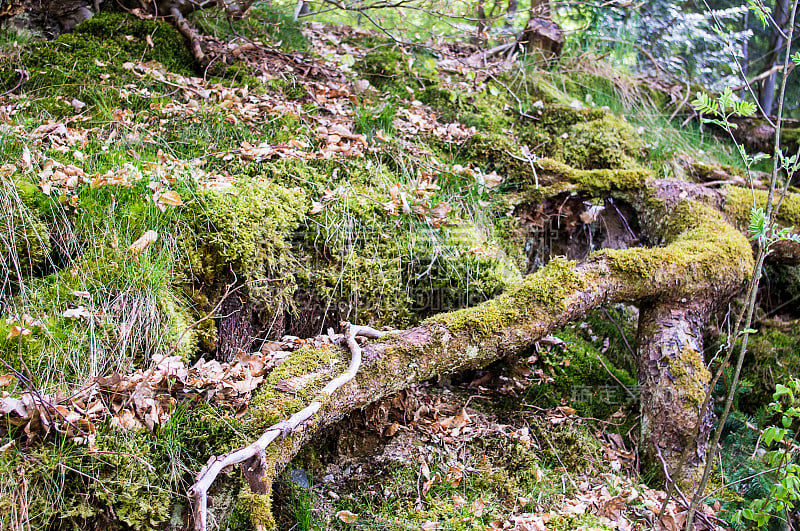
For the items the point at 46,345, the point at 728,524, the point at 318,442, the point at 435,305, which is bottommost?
the point at 728,524

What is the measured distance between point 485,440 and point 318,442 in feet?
3.20

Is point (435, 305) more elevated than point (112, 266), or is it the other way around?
point (112, 266)

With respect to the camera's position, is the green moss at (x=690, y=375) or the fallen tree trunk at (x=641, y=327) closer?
the fallen tree trunk at (x=641, y=327)

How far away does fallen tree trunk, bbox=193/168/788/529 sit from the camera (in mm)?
2770

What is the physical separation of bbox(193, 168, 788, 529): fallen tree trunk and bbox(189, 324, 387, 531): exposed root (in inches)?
2.4

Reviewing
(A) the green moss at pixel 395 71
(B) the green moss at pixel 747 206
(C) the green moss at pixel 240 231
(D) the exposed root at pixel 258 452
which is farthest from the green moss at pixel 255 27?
(B) the green moss at pixel 747 206

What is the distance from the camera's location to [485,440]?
315cm

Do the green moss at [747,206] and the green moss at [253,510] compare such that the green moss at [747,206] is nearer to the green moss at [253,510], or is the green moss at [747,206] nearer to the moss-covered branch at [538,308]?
the moss-covered branch at [538,308]

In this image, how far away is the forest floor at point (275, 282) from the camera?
7.44ft

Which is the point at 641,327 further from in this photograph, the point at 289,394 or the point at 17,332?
the point at 17,332

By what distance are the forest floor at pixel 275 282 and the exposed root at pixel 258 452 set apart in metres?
0.14

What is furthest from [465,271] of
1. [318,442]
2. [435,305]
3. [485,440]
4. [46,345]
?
[46,345]

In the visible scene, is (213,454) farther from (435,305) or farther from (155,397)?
(435,305)

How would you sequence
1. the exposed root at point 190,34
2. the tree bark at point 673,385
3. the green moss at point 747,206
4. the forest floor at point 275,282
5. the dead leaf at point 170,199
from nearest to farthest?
the forest floor at point 275,282 → the dead leaf at point 170,199 → the tree bark at point 673,385 → the green moss at point 747,206 → the exposed root at point 190,34
